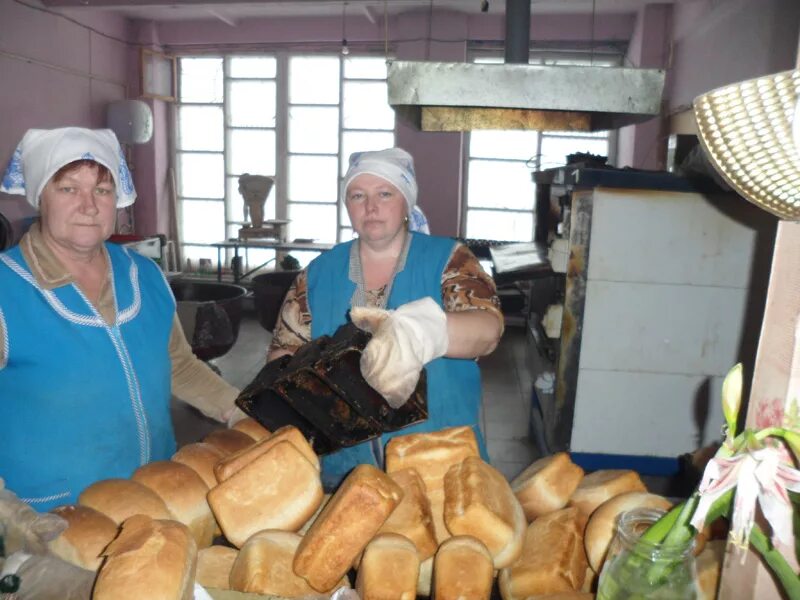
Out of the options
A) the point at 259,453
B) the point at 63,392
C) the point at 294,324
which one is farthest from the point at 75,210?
the point at 259,453

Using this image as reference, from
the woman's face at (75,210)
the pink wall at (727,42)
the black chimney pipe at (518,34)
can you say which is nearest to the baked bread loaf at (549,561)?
the woman's face at (75,210)

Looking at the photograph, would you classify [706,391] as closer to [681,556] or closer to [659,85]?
[659,85]

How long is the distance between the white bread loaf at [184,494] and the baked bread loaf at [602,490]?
0.70 metres

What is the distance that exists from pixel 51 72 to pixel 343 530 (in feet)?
25.2

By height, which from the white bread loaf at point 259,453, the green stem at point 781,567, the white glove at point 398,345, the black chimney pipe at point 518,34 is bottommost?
the white bread loaf at point 259,453

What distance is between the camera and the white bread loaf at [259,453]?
43.1 inches

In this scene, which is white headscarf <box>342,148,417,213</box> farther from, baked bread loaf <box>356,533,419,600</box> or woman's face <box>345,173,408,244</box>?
baked bread loaf <box>356,533,419,600</box>

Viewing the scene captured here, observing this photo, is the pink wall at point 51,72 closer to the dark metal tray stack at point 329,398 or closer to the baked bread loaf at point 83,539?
the dark metal tray stack at point 329,398

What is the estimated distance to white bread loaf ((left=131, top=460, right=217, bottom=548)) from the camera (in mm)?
1096

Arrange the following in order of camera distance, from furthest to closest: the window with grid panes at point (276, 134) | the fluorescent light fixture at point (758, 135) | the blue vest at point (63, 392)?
the window with grid panes at point (276, 134), the blue vest at point (63, 392), the fluorescent light fixture at point (758, 135)

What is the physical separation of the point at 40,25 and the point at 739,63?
22.8 feet

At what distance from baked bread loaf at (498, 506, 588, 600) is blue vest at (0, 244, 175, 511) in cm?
105

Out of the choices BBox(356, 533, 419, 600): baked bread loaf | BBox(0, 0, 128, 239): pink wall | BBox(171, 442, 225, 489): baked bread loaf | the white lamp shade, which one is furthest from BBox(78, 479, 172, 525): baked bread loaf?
the white lamp shade

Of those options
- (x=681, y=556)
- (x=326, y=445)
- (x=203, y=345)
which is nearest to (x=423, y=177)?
(x=203, y=345)
